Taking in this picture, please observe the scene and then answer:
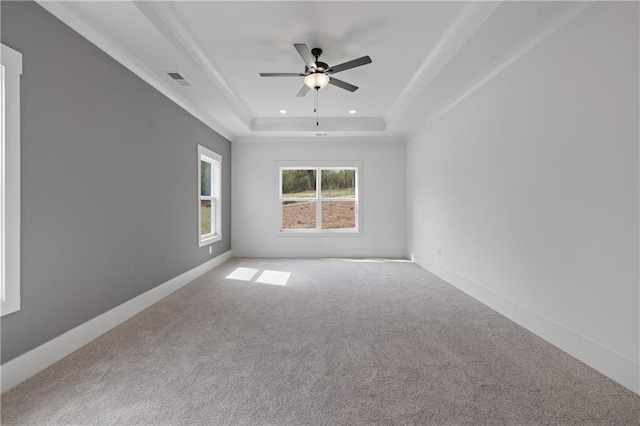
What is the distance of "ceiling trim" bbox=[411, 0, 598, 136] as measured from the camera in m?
2.25

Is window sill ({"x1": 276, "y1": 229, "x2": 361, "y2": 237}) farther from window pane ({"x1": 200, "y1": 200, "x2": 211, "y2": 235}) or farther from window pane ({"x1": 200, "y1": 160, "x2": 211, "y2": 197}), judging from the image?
window pane ({"x1": 200, "y1": 160, "x2": 211, "y2": 197})

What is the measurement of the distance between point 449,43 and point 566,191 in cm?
173

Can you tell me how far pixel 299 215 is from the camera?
22.8ft

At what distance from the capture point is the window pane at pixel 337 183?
688cm

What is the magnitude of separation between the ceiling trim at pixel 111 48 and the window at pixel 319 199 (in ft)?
9.14

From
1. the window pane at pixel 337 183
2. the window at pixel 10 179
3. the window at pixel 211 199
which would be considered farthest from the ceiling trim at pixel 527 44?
the window at pixel 211 199

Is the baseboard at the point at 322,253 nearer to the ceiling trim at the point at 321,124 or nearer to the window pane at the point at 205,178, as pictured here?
the window pane at the point at 205,178

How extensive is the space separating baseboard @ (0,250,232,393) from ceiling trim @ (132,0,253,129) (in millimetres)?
2446

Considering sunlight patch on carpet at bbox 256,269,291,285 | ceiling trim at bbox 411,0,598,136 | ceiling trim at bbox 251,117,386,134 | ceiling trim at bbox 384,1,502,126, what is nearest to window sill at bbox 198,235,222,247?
sunlight patch on carpet at bbox 256,269,291,285

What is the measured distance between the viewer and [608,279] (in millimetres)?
2064

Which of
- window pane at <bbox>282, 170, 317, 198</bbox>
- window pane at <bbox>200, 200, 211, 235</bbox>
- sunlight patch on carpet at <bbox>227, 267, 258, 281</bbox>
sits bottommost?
sunlight patch on carpet at <bbox>227, 267, 258, 281</bbox>

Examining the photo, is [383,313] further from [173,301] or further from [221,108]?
[221,108]

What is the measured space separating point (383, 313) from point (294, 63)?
9.57ft

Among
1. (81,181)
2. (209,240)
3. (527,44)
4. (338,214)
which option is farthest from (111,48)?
(338,214)
